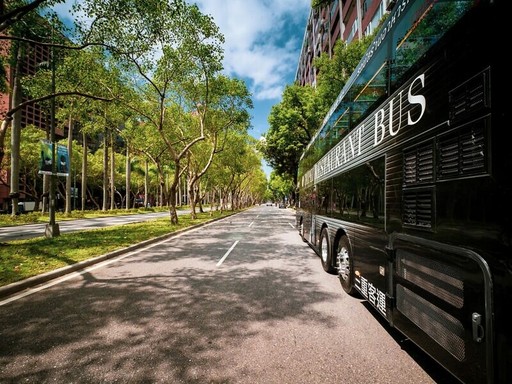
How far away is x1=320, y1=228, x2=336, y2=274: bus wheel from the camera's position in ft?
20.4

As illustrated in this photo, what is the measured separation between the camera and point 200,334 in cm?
347

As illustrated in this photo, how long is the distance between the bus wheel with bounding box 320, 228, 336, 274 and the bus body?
197 centimetres

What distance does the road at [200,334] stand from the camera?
2705 millimetres

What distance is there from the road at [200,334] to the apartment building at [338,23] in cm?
1652

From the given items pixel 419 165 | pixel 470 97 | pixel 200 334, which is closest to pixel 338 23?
pixel 419 165

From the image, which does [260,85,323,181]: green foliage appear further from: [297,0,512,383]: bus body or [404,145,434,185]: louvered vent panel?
[404,145,434,185]: louvered vent panel

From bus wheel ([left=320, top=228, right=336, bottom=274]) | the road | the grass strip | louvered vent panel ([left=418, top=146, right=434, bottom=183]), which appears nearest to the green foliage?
bus wheel ([left=320, top=228, right=336, bottom=274])

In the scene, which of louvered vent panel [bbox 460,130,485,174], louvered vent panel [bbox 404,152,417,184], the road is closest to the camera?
louvered vent panel [bbox 460,130,485,174]

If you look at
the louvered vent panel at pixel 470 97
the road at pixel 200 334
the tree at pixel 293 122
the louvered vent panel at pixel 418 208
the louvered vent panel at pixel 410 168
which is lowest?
the road at pixel 200 334

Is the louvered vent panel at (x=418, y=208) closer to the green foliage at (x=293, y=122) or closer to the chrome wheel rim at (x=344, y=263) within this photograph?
the chrome wheel rim at (x=344, y=263)

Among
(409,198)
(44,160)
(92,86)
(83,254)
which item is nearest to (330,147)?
A: (409,198)

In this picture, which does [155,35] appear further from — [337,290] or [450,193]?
[450,193]

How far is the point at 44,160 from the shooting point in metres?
11.3

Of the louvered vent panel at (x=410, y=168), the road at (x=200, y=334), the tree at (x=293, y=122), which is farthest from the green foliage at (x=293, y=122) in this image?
the louvered vent panel at (x=410, y=168)
